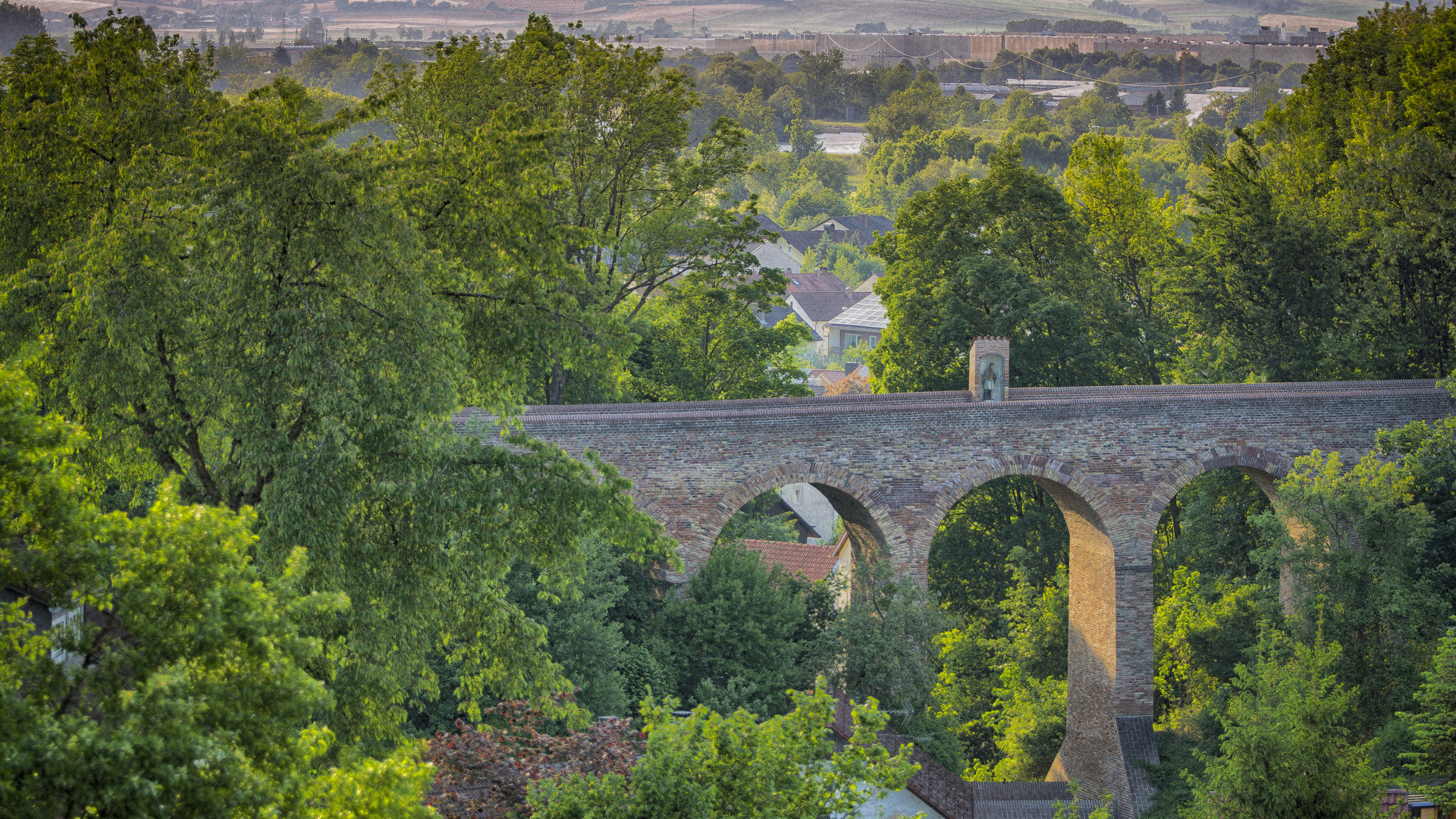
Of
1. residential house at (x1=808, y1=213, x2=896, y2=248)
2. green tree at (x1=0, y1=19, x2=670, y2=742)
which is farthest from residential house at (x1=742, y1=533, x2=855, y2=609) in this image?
residential house at (x1=808, y1=213, x2=896, y2=248)

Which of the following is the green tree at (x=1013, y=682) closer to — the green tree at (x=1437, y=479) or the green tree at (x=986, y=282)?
the green tree at (x=986, y=282)

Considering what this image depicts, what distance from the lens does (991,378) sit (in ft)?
96.9

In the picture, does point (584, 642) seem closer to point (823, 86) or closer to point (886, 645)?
point (886, 645)

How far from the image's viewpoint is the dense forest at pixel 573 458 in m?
9.06

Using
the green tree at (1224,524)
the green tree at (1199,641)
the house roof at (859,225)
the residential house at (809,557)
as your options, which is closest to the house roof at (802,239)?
the house roof at (859,225)

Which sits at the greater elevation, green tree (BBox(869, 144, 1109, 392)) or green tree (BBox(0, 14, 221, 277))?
green tree (BBox(0, 14, 221, 277))

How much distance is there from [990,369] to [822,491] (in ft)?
13.8

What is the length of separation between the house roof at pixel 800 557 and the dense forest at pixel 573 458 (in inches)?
90.6

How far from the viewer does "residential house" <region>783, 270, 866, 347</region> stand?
9138 centimetres

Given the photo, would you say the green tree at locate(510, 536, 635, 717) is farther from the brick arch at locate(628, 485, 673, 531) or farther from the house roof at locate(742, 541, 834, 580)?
the house roof at locate(742, 541, 834, 580)

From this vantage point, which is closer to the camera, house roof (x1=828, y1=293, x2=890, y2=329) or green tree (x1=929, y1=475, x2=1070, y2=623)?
green tree (x1=929, y1=475, x2=1070, y2=623)

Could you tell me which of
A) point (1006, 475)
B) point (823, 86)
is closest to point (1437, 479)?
point (1006, 475)

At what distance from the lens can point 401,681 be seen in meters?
14.1

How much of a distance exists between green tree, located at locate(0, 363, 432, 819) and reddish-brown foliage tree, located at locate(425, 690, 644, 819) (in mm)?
5295
